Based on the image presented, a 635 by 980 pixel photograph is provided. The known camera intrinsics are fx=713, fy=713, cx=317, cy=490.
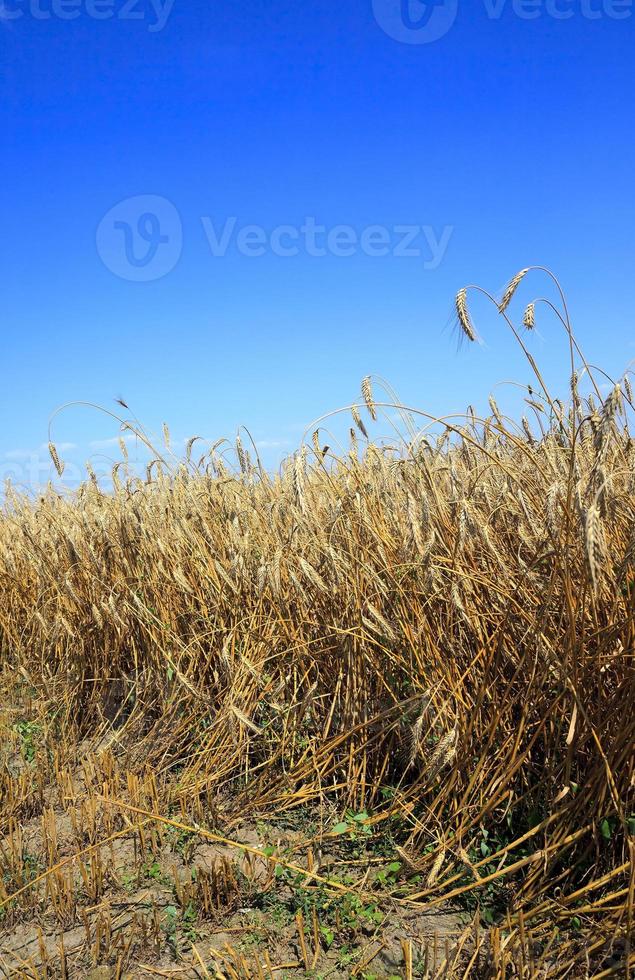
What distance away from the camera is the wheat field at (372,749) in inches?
66.4

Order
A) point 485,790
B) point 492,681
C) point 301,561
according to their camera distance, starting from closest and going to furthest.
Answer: point 485,790 < point 492,681 < point 301,561

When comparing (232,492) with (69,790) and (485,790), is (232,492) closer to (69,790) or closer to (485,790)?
(69,790)

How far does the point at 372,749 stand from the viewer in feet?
7.54

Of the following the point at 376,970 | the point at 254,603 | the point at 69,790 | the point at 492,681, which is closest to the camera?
the point at 376,970

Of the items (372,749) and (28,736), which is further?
(28,736)

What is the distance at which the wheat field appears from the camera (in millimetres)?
1688

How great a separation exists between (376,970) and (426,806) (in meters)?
0.44

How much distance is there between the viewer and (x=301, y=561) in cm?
230

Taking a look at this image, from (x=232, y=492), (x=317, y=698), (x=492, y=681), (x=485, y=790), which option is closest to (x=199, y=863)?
(x=317, y=698)

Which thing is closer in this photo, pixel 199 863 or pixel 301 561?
→ pixel 199 863

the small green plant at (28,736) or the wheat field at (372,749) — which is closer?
the wheat field at (372,749)

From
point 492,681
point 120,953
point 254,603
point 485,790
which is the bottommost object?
point 120,953

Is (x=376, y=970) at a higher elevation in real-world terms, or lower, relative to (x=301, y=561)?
lower

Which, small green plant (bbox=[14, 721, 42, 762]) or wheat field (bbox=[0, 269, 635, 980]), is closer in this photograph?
wheat field (bbox=[0, 269, 635, 980])
